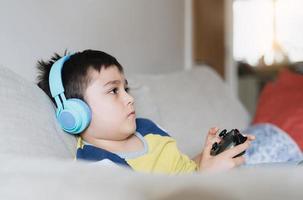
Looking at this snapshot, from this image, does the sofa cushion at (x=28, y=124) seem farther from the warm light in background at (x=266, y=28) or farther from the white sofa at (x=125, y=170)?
the warm light in background at (x=266, y=28)

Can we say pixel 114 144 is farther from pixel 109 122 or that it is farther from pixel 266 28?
pixel 266 28

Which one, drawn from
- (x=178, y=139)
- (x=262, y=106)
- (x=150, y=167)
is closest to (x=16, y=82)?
(x=150, y=167)

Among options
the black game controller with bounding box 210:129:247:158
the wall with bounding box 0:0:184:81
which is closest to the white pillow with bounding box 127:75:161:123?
the wall with bounding box 0:0:184:81

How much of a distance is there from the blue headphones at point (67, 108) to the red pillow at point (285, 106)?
919mm

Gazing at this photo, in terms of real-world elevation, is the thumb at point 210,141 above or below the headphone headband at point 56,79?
below

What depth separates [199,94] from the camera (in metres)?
1.72

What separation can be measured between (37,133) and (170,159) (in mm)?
338

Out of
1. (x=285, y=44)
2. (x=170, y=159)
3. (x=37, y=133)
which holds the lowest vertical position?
(x=285, y=44)

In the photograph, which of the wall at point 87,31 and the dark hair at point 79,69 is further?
the wall at point 87,31

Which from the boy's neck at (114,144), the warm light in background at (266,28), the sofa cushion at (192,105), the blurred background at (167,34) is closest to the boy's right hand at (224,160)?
the boy's neck at (114,144)

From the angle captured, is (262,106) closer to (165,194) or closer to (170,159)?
(170,159)

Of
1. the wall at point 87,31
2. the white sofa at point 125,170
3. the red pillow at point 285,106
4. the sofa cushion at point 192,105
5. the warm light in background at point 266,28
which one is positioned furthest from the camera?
the warm light in background at point 266,28

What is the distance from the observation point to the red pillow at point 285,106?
167cm

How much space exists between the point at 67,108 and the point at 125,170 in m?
0.45
